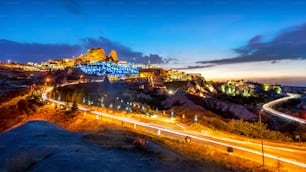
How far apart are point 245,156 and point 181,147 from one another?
618cm

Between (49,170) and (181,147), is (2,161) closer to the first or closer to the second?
(49,170)

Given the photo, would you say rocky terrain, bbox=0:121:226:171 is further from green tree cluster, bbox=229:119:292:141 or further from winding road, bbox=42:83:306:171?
green tree cluster, bbox=229:119:292:141

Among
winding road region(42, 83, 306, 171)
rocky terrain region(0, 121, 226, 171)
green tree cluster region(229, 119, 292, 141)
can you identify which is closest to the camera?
rocky terrain region(0, 121, 226, 171)

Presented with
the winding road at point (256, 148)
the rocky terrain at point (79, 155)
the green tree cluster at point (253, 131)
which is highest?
the rocky terrain at point (79, 155)

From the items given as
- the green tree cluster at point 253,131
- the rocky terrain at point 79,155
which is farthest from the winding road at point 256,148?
the rocky terrain at point 79,155

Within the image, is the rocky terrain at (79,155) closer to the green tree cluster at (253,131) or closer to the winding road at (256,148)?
the winding road at (256,148)

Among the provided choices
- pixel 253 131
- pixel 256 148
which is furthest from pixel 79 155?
pixel 253 131

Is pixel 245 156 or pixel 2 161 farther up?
A: pixel 2 161

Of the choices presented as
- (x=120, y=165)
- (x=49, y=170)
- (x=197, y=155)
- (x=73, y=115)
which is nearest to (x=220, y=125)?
(x=197, y=155)

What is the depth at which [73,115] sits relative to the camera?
4294cm

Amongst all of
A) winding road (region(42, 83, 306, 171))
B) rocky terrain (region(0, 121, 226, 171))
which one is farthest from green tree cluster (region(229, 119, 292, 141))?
rocky terrain (region(0, 121, 226, 171))

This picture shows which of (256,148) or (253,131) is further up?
(256,148)

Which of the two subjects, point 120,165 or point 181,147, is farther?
point 181,147

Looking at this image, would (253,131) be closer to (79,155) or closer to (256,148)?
(256,148)
